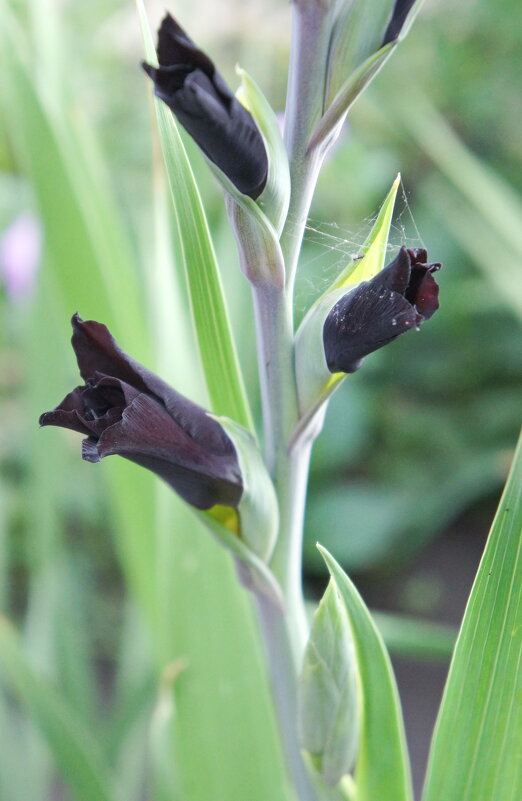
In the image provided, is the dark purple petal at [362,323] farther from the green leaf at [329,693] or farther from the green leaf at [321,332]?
the green leaf at [329,693]

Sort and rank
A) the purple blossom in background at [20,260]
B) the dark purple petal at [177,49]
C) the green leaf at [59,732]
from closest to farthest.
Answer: the dark purple petal at [177,49]
the green leaf at [59,732]
the purple blossom in background at [20,260]

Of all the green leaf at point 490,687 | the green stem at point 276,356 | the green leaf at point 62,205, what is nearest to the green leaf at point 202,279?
the green stem at point 276,356

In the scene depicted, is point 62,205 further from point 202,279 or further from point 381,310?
point 381,310

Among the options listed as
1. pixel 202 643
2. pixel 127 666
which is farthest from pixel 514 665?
pixel 127 666

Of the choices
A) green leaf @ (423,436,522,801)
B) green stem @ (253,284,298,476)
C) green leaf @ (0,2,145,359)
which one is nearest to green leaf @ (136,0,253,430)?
green stem @ (253,284,298,476)

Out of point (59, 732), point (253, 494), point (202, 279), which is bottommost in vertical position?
point (59, 732)

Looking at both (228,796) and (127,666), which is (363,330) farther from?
(127,666)

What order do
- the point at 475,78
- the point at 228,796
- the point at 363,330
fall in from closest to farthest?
the point at 363,330, the point at 228,796, the point at 475,78

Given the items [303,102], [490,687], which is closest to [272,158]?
[303,102]
